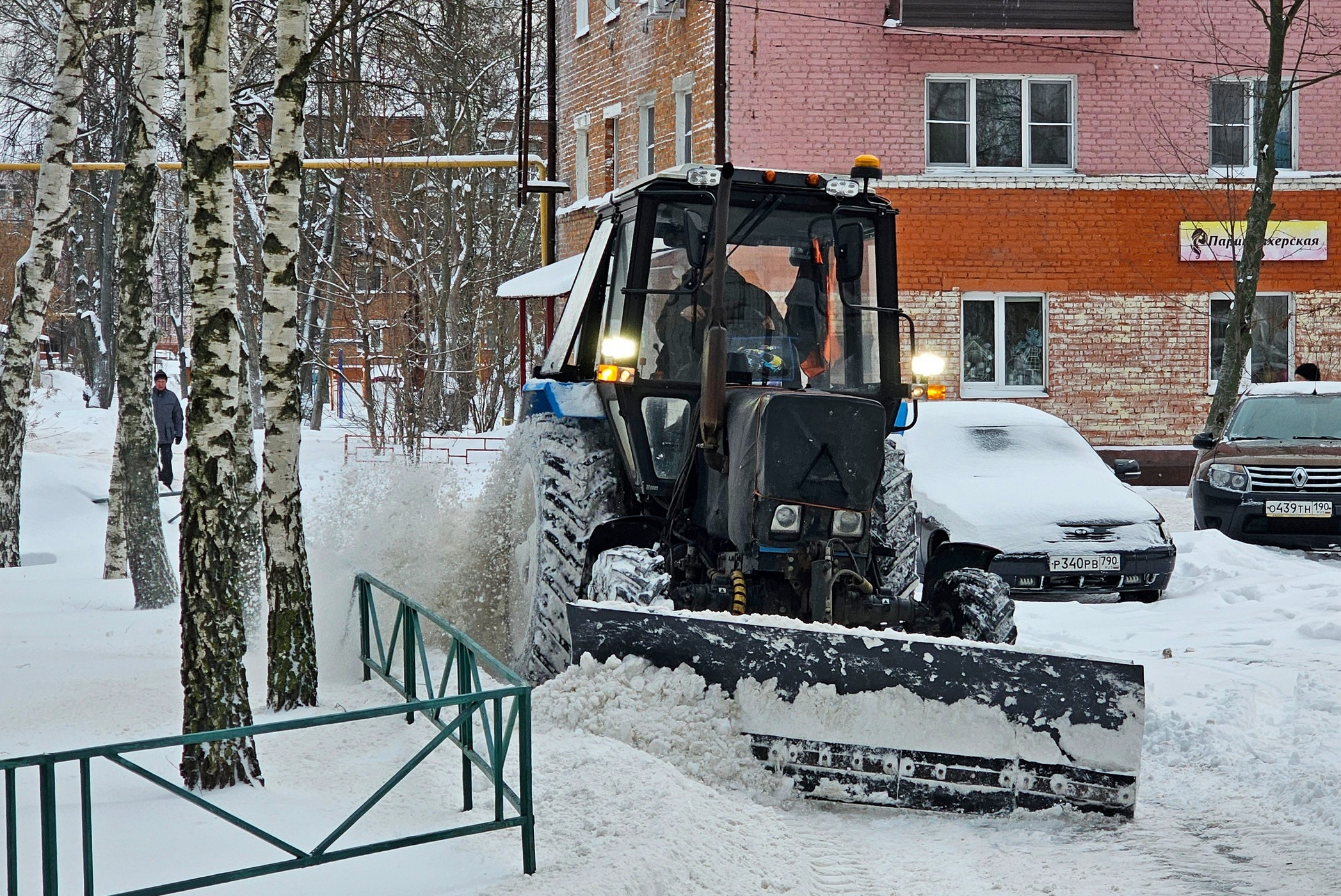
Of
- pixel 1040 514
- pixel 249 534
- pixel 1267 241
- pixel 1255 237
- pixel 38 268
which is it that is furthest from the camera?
pixel 1267 241

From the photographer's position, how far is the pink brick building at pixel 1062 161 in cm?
1855

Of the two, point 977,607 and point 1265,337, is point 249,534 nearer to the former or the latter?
point 977,607

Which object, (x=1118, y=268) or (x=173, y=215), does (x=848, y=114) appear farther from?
(x=173, y=215)

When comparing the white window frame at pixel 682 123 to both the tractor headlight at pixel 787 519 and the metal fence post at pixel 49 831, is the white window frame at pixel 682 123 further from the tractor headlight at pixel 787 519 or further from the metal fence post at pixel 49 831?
the metal fence post at pixel 49 831

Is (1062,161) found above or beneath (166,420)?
above

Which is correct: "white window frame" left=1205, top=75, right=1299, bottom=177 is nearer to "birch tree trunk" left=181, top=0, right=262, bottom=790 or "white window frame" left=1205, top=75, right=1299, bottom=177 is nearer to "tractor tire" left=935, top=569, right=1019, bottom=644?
"tractor tire" left=935, top=569, right=1019, bottom=644

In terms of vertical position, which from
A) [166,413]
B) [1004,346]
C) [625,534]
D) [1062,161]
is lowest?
[625,534]

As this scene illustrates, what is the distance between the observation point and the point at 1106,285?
62.7 ft

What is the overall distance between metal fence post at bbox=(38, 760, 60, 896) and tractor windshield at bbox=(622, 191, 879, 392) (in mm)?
3442

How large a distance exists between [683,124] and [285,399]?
14.9 m

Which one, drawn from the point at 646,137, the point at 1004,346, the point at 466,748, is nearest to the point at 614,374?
the point at 466,748

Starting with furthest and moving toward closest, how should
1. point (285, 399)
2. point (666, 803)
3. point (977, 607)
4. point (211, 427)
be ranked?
point (285, 399), point (977, 607), point (211, 427), point (666, 803)

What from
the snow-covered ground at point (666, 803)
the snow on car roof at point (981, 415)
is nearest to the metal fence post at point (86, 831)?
the snow-covered ground at point (666, 803)

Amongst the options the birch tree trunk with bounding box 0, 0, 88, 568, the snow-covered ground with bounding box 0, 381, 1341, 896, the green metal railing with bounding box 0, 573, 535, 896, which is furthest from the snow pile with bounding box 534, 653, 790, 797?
the birch tree trunk with bounding box 0, 0, 88, 568
